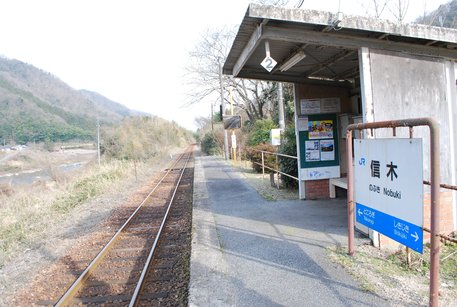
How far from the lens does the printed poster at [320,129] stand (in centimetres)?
846

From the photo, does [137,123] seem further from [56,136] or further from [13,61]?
[13,61]

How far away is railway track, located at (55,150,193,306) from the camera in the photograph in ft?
16.5

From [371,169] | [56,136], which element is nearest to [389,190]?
[371,169]

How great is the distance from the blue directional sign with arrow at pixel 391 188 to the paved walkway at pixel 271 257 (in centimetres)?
72

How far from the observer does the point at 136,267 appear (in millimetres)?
6258

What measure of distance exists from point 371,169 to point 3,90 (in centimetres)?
9632

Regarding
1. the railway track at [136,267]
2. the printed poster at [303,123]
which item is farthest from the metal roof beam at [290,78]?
the railway track at [136,267]

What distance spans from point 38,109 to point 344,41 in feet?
298

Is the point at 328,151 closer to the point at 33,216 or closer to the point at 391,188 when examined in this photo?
the point at 391,188

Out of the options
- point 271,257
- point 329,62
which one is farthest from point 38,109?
point 271,257

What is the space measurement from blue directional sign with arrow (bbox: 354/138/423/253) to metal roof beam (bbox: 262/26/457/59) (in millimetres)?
1638

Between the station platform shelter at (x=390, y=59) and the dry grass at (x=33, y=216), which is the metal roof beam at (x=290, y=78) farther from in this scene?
the dry grass at (x=33, y=216)

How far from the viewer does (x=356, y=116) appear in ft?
26.0

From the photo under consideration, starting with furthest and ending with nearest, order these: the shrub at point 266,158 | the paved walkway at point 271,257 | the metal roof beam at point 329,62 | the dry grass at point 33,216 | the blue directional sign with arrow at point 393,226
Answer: the shrub at point 266,158 → the dry grass at point 33,216 → the metal roof beam at point 329,62 → the paved walkway at point 271,257 → the blue directional sign with arrow at point 393,226
